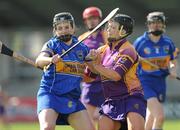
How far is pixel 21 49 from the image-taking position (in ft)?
104

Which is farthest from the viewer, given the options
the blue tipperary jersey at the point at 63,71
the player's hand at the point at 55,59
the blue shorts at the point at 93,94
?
the blue shorts at the point at 93,94

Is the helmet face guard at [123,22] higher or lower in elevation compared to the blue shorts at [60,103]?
higher

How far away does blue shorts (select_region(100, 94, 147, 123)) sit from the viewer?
9680mm

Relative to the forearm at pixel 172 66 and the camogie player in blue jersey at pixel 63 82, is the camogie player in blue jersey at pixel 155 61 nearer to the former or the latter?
the forearm at pixel 172 66

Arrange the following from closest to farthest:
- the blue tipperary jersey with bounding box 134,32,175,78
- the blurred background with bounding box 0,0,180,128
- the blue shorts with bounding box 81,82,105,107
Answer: the blue shorts with bounding box 81,82,105,107 < the blue tipperary jersey with bounding box 134,32,175,78 < the blurred background with bounding box 0,0,180,128

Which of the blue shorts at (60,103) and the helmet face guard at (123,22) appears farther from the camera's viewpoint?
the helmet face guard at (123,22)

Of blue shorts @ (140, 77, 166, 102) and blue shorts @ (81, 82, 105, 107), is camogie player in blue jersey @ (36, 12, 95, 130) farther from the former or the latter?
blue shorts @ (140, 77, 166, 102)

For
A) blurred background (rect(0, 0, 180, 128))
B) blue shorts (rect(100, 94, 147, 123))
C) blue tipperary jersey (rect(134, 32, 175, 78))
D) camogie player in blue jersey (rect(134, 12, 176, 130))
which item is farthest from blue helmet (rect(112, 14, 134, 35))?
blurred background (rect(0, 0, 180, 128))

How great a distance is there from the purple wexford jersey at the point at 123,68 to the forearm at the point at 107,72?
0.35 feet

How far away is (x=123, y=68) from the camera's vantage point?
9.54 meters

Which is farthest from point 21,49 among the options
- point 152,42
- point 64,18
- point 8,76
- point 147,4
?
point 64,18

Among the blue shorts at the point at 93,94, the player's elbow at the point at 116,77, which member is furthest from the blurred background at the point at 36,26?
Result: the player's elbow at the point at 116,77

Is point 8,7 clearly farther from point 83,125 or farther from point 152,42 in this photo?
point 83,125

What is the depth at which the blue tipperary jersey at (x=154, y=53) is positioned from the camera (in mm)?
12703
